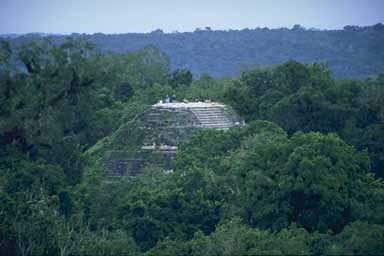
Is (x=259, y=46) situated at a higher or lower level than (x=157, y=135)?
lower

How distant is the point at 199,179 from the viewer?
29.4 metres

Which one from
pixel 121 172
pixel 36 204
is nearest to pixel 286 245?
pixel 36 204

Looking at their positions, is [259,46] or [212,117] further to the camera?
[259,46]

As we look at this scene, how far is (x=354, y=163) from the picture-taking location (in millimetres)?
27531

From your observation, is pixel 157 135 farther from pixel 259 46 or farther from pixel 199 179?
pixel 259 46

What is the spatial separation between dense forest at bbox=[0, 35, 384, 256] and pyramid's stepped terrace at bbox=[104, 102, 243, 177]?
0.84 m

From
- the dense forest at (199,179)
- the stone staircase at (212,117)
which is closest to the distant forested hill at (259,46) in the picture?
the dense forest at (199,179)

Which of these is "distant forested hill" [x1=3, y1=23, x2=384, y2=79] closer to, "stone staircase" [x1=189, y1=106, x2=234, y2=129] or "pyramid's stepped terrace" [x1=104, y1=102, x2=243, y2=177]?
"stone staircase" [x1=189, y1=106, x2=234, y2=129]

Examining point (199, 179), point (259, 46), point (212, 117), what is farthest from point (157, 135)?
point (259, 46)

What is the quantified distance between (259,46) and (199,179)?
327ft

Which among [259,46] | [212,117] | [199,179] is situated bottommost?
[259,46]

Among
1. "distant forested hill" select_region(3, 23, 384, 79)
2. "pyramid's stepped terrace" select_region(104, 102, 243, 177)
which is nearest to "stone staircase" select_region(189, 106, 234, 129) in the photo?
"pyramid's stepped terrace" select_region(104, 102, 243, 177)

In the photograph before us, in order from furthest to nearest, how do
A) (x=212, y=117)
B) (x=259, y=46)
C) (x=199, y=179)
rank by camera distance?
(x=259, y=46) → (x=212, y=117) → (x=199, y=179)

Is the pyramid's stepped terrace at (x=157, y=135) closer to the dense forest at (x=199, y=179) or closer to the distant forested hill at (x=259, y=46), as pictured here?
the dense forest at (x=199, y=179)
